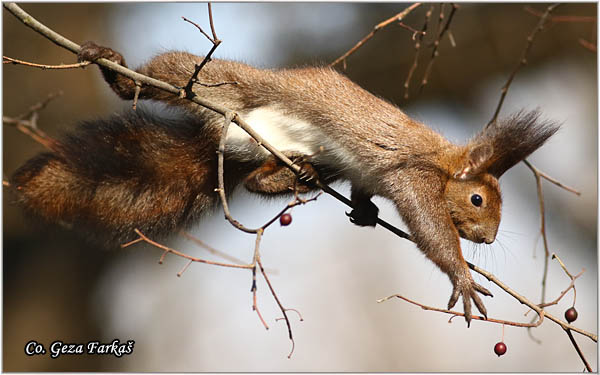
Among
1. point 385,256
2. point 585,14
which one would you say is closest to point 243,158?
point 585,14

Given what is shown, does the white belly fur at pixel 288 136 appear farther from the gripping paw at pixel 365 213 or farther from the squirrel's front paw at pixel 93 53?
the squirrel's front paw at pixel 93 53

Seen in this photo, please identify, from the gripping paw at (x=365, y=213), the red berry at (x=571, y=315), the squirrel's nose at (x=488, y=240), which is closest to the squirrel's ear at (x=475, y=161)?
the squirrel's nose at (x=488, y=240)

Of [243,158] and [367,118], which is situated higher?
[367,118]

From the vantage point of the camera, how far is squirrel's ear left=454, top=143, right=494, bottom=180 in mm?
3666

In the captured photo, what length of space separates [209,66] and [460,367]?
9589mm

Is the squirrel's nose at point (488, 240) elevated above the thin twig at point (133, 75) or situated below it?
below

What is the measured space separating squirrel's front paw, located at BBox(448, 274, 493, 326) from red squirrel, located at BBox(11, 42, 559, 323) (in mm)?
249

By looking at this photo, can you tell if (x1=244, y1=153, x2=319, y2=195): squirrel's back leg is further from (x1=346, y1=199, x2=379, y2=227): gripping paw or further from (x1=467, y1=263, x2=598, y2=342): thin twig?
(x1=467, y1=263, x2=598, y2=342): thin twig

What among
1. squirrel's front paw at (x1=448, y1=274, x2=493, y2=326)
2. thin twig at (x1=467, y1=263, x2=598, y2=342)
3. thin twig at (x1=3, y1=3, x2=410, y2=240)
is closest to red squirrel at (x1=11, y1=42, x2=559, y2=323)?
squirrel's front paw at (x1=448, y1=274, x2=493, y2=326)

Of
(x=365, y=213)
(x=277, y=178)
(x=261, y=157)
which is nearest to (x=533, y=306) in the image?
(x=365, y=213)

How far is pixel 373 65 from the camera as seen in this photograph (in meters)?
6.07

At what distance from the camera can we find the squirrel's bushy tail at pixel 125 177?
351cm

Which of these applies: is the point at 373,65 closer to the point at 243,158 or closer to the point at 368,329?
the point at 243,158

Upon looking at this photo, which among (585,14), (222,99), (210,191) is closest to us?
(222,99)
